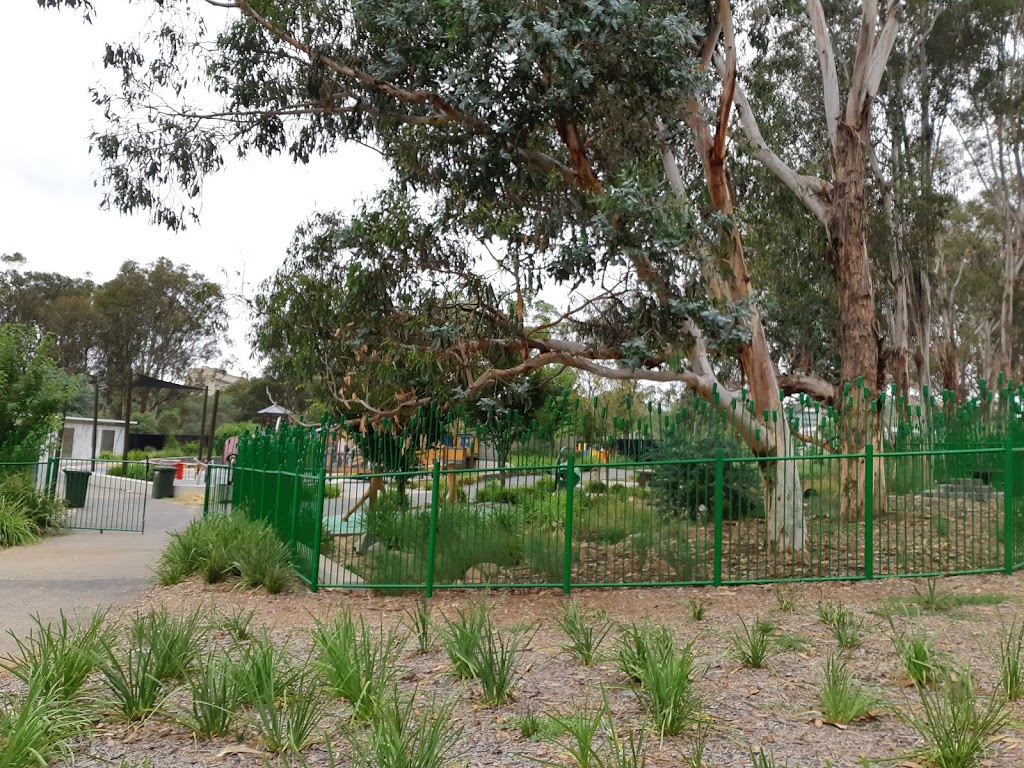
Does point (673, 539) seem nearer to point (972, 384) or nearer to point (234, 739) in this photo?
point (234, 739)

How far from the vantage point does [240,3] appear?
13492 millimetres

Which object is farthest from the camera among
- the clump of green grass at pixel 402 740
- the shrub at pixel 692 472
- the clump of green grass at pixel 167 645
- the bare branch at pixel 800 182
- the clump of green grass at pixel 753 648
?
the bare branch at pixel 800 182

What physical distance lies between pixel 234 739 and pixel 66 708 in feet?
3.28

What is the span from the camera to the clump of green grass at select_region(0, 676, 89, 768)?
4.58 metres

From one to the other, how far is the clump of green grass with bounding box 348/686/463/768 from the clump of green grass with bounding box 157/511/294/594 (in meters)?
5.58

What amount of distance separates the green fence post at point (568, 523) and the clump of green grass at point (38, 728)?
543 centimetres

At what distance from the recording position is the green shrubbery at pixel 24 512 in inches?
599

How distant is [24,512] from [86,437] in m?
30.9

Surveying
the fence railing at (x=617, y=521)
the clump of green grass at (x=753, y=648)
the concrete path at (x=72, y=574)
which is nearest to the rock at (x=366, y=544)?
the fence railing at (x=617, y=521)

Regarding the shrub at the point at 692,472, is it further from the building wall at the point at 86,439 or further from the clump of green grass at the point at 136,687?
the building wall at the point at 86,439

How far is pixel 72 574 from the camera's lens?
39.7 feet

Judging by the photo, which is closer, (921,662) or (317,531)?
(921,662)

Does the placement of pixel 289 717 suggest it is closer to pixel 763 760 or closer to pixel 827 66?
pixel 763 760

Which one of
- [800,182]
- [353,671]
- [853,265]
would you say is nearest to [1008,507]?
[853,265]
